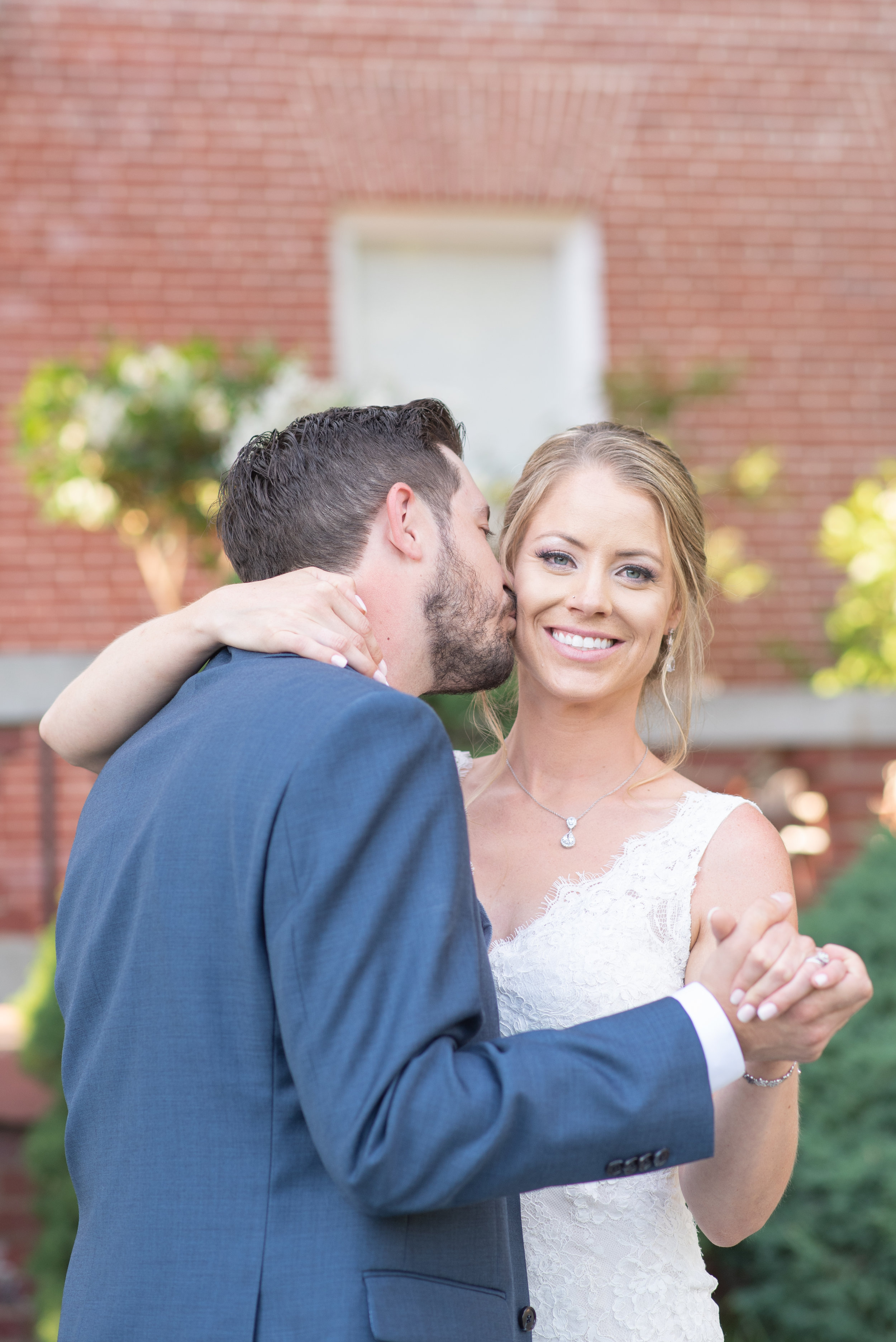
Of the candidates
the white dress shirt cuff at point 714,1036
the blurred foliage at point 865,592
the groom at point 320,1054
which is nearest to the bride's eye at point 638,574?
the groom at point 320,1054

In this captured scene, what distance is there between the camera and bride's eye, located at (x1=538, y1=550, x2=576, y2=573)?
8.54 feet

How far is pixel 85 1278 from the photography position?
1759 millimetres

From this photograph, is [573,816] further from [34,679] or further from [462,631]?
[34,679]

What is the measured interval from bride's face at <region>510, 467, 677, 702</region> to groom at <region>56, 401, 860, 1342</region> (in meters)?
0.84

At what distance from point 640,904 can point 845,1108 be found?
166 cm

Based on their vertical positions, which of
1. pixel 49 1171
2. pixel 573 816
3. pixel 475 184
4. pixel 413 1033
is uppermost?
pixel 475 184

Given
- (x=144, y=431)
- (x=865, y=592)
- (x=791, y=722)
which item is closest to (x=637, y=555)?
(x=791, y=722)

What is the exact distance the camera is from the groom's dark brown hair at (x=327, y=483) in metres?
2.11

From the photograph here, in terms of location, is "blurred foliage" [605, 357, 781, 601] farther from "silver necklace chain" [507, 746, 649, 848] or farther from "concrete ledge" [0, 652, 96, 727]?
"silver necklace chain" [507, 746, 649, 848]

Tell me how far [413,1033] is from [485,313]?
673 cm

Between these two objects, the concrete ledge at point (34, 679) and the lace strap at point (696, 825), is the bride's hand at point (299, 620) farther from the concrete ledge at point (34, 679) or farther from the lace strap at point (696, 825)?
the concrete ledge at point (34, 679)

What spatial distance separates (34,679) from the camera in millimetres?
4746

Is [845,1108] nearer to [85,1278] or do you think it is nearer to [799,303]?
[85,1278]

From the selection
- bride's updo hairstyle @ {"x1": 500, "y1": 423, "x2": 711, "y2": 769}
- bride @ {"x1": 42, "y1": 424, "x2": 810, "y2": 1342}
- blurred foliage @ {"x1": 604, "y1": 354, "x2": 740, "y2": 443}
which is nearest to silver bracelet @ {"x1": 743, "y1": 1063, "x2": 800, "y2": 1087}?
bride @ {"x1": 42, "y1": 424, "x2": 810, "y2": 1342}
